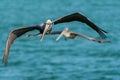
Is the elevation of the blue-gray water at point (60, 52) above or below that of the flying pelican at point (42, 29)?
above

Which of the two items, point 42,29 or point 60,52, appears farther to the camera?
point 60,52

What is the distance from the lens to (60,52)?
1211 inches

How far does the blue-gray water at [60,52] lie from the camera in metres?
26.1

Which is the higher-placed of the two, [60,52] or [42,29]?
[60,52]

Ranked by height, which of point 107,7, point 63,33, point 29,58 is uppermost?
point 107,7

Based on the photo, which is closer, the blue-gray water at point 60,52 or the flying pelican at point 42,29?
the flying pelican at point 42,29

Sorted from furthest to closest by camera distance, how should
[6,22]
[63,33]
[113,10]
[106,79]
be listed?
[113,10] < [6,22] < [106,79] < [63,33]

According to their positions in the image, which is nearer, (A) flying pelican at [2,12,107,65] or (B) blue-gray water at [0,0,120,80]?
(A) flying pelican at [2,12,107,65]

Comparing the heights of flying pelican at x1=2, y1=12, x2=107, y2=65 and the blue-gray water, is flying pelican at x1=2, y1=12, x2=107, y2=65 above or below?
below

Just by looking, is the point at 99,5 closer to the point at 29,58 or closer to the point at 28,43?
the point at 28,43

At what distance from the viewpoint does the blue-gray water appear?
26.1 m

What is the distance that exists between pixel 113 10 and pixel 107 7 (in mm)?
1757

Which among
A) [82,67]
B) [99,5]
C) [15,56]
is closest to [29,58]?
[15,56]

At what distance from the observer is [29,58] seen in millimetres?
29828
